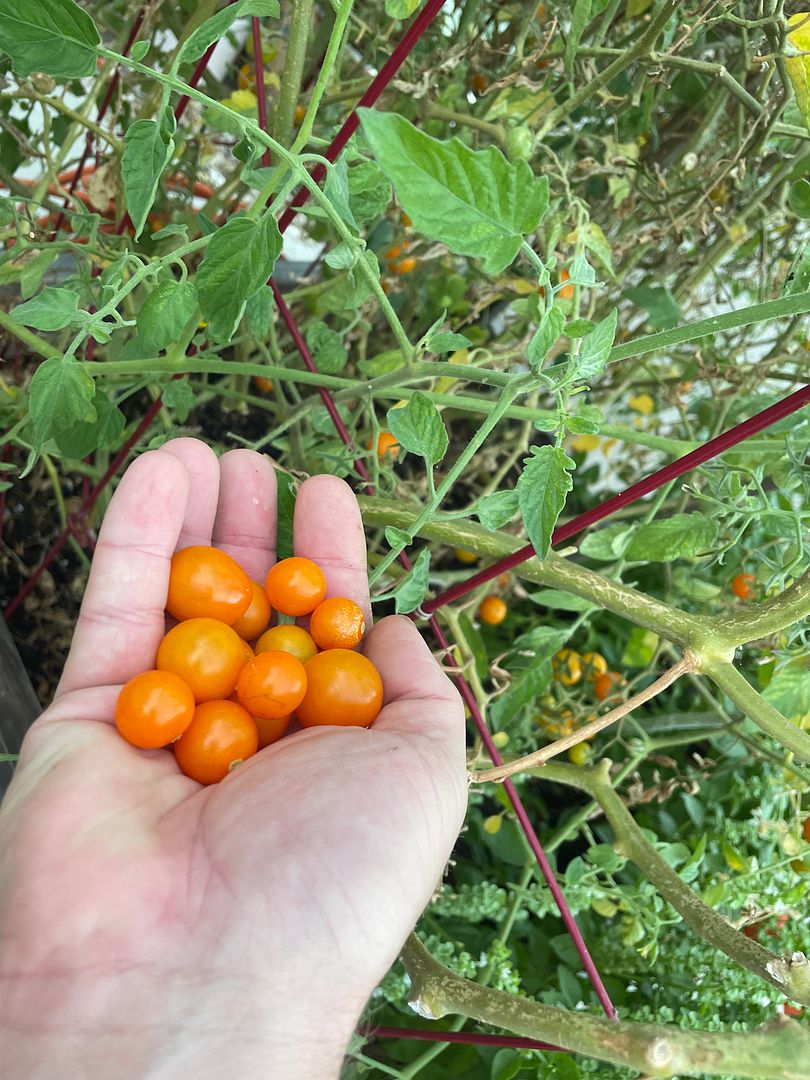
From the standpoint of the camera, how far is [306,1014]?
1.92 ft

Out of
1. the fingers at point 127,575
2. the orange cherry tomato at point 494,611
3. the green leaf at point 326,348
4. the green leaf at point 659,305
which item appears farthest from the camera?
the orange cherry tomato at point 494,611

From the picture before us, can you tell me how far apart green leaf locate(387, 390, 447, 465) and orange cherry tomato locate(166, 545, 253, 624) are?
20 centimetres

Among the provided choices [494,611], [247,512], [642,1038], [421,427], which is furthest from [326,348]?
[642,1038]

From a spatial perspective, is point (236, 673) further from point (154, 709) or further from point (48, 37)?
point (48, 37)

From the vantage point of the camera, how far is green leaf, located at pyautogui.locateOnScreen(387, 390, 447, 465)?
2.04ft

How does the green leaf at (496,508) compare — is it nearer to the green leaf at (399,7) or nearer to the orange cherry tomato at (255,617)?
the orange cherry tomato at (255,617)

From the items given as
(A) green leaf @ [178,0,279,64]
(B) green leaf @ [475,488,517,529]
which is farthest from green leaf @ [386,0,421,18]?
(B) green leaf @ [475,488,517,529]

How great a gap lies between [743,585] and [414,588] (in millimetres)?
553

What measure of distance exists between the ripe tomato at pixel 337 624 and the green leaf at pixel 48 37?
45 centimetres

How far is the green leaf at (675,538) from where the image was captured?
78 centimetres

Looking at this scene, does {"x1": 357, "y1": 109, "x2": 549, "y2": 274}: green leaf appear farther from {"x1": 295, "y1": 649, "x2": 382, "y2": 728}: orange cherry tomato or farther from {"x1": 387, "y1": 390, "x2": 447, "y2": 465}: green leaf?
{"x1": 295, "y1": 649, "x2": 382, "y2": 728}: orange cherry tomato

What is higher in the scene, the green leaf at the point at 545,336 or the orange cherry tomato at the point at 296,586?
the green leaf at the point at 545,336

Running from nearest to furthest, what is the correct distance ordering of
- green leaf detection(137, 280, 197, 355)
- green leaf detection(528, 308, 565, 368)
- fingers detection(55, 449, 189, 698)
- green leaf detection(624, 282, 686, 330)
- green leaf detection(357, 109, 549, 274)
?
1. green leaf detection(357, 109, 549, 274)
2. green leaf detection(528, 308, 565, 368)
3. green leaf detection(137, 280, 197, 355)
4. fingers detection(55, 449, 189, 698)
5. green leaf detection(624, 282, 686, 330)

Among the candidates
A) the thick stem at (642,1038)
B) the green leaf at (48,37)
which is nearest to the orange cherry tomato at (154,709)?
the thick stem at (642,1038)
